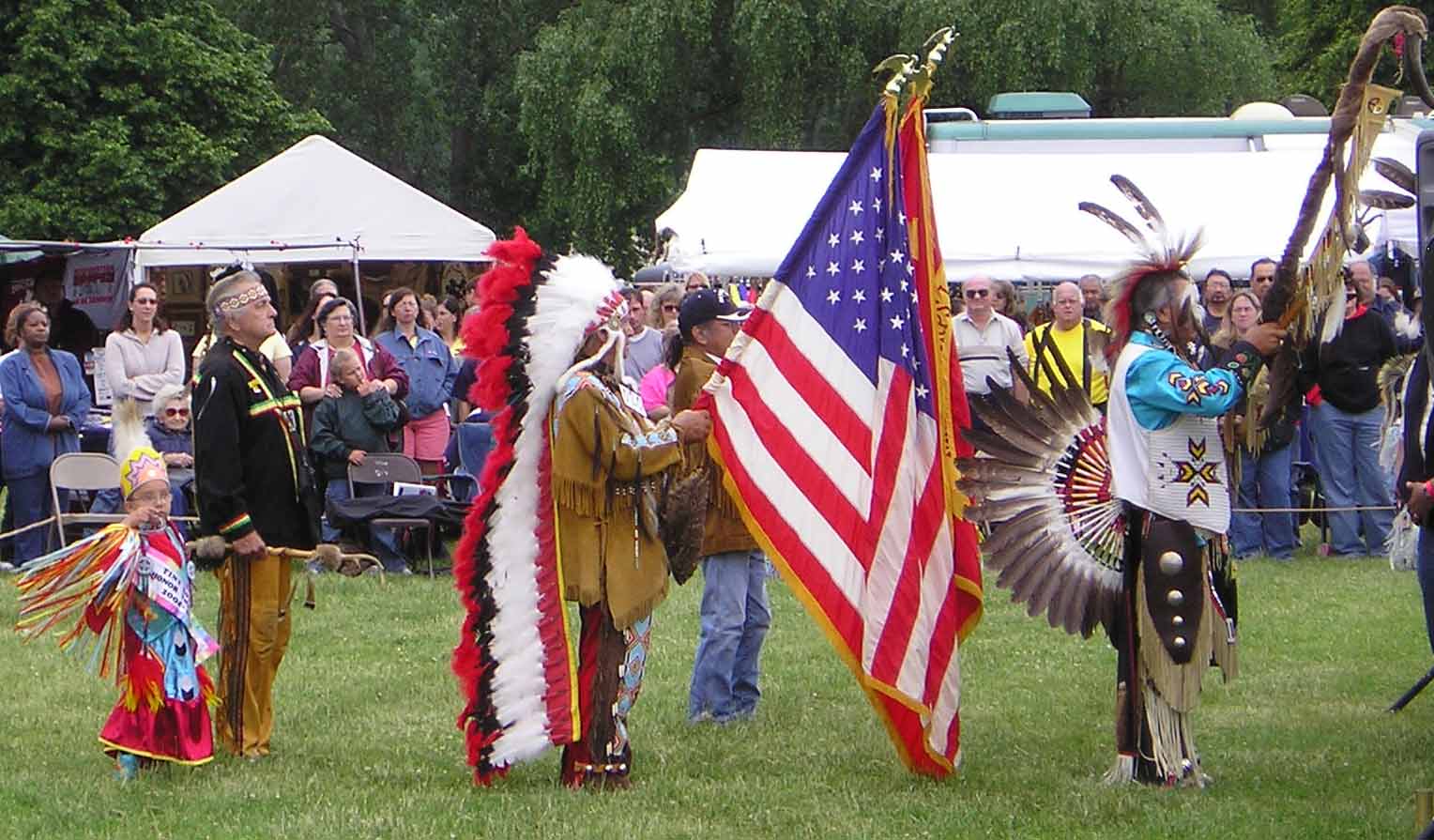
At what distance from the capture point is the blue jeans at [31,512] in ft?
39.5

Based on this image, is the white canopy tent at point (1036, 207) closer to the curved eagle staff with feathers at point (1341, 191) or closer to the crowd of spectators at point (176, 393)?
the crowd of spectators at point (176, 393)

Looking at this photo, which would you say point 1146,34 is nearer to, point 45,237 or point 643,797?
point 45,237

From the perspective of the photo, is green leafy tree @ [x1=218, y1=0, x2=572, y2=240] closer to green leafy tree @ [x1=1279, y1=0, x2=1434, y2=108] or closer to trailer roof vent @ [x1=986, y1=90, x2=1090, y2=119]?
green leafy tree @ [x1=1279, y1=0, x2=1434, y2=108]

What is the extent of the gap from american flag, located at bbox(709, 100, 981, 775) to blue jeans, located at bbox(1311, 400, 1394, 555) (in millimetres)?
6401

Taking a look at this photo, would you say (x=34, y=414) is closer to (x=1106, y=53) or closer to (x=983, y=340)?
(x=983, y=340)

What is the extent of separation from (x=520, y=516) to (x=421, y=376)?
6.14 metres

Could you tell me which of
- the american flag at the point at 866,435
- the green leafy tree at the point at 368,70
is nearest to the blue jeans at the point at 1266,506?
the american flag at the point at 866,435

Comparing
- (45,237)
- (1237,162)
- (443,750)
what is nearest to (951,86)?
(1237,162)

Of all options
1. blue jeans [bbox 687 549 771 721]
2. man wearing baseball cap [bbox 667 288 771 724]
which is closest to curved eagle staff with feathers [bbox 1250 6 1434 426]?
man wearing baseball cap [bbox 667 288 771 724]

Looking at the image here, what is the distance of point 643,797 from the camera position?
630 cm

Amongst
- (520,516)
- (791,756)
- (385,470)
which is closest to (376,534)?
(385,470)

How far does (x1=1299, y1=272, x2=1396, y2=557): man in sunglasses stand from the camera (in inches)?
468

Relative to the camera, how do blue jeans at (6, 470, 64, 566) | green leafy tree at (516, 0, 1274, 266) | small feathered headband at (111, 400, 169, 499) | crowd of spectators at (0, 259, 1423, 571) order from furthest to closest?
green leafy tree at (516, 0, 1274, 266), blue jeans at (6, 470, 64, 566), crowd of spectators at (0, 259, 1423, 571), small feathered headband at (111, 400, 169, 499)

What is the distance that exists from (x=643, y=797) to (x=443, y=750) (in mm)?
1166
